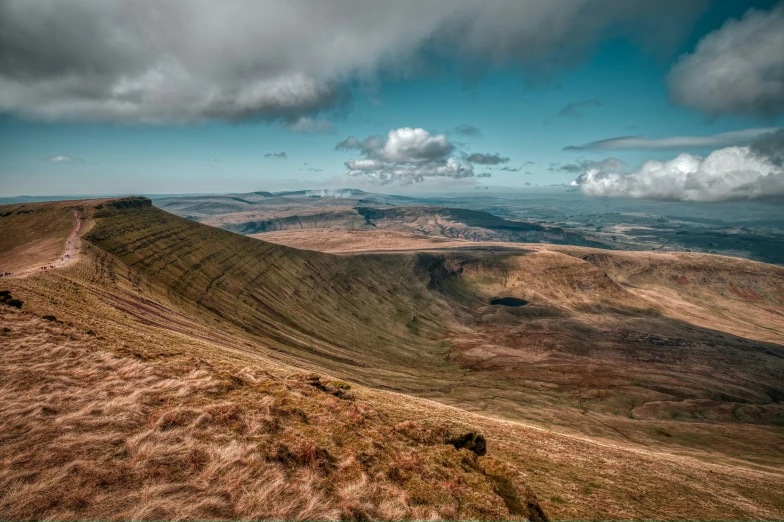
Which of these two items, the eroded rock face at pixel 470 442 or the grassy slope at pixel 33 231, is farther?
the grassy slope at pixel 33 231

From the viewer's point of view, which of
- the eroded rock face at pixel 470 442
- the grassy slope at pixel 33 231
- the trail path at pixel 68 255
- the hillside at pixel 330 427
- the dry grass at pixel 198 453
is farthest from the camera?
the grassy slope at pixel 33 231

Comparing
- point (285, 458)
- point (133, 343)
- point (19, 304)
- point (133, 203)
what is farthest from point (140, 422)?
point (133, 203)

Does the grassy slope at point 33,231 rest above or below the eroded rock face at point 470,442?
above

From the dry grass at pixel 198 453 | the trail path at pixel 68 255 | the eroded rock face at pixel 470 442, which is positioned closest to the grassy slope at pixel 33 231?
the trail path at pixel 68 255

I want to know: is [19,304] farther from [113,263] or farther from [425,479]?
[113,263]

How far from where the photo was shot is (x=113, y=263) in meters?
102

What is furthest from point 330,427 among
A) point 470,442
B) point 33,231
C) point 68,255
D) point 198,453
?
point 33,231

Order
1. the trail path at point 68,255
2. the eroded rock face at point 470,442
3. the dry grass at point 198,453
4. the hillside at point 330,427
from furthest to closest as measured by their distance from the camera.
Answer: the trail path at point 68,255 < the eroded rock face at point 470,442 < the hillside at point 330,427 < the dry grass at point 198,453

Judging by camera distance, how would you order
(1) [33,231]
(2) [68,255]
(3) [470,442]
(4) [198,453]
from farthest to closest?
1. (1) [33,231]
2. (2) [68,255]
3. (3) [470,442]
4. (4) [198,453]

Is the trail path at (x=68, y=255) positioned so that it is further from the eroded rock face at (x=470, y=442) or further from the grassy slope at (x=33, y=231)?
the eroded rock face at (x=470, y=442)

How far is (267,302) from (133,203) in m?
118

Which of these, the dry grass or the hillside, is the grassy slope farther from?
the dry grass

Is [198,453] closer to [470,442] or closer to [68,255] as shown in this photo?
[470,442]

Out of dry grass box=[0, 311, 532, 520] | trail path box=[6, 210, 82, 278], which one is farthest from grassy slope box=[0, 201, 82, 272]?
dry grass box=[0, 311, 532, 520]
